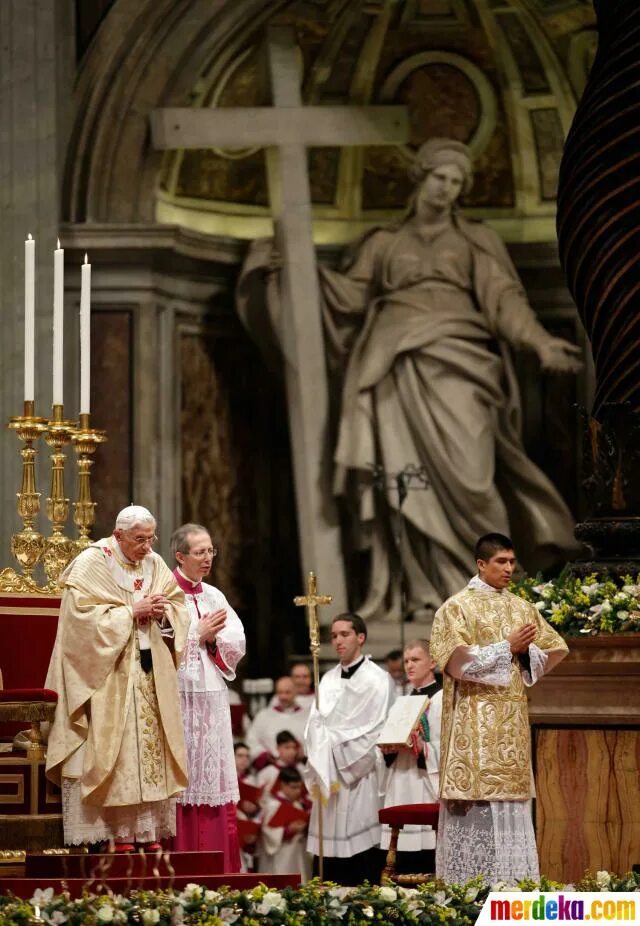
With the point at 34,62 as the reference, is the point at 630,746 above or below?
below

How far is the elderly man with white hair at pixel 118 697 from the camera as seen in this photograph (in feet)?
22.5

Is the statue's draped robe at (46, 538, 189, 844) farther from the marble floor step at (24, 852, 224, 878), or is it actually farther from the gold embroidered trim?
the marble floor step at (24, 852, 224, 878)

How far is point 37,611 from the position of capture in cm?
765

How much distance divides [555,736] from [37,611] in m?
2.20

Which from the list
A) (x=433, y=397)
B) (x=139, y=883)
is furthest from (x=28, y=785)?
(x=433, y=397)

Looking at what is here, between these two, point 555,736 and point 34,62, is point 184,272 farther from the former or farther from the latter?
point 555,736

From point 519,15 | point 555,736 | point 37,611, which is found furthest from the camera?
point 519,15

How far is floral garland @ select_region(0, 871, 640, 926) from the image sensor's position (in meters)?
5.81

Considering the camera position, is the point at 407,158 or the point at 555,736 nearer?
the point at 555,736

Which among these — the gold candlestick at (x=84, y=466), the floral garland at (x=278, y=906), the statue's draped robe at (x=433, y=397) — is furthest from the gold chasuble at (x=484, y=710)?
the statue's draped robe at (x=433, y=397)

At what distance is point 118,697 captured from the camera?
22.8ft

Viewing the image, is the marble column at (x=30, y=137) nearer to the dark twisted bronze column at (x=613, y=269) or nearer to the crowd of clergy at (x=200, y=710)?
the crowd of clergy at (x=200, y=710)

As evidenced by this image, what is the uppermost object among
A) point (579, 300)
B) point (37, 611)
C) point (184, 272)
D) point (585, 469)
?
point (184, 272)

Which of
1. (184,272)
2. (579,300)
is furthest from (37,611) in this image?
(184,272)
